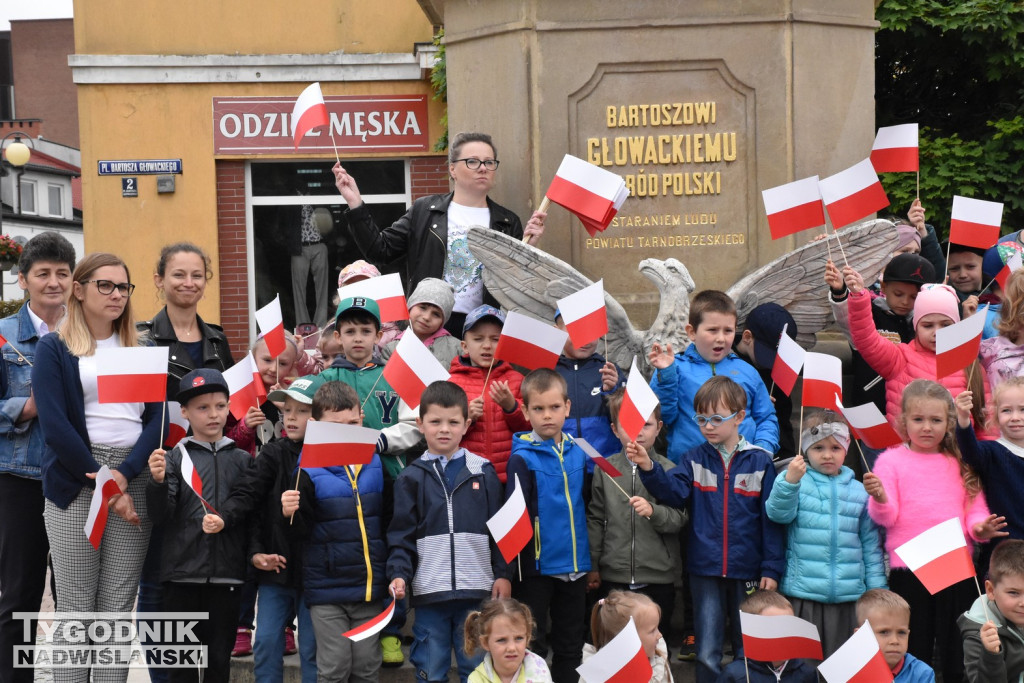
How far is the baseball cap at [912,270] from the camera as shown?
5.92m

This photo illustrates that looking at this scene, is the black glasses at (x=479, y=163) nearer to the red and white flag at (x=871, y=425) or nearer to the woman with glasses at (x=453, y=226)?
the woman with glasses at (x=453, y=226)

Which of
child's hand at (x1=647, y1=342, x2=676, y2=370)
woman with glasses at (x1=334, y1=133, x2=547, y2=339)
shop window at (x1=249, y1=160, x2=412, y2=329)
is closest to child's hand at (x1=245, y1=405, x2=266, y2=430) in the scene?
woman with glasses at (x1=334, y1=133, x2=547, y2=339)

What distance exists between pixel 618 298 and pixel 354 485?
2.14 meters

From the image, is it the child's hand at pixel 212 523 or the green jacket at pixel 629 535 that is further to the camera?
the green jacket at pixel 629 535

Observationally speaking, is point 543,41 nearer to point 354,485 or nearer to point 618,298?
point 618,298

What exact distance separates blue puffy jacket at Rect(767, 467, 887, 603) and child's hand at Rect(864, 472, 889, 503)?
11cm

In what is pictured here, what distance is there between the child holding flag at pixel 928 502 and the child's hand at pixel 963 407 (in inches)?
3.5

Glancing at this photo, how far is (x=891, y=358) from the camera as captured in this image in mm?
5484

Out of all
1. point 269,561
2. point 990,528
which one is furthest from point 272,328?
point 990,528

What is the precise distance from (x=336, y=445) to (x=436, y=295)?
1285 millimetres

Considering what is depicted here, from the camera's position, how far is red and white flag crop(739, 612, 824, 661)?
4.35 meters

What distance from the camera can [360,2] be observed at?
13.9 m

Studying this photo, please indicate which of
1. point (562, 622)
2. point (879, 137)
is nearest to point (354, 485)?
point (562, 622)

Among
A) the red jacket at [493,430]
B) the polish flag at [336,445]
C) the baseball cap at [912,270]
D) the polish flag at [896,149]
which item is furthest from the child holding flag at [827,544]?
the polish flag at [896,149]
